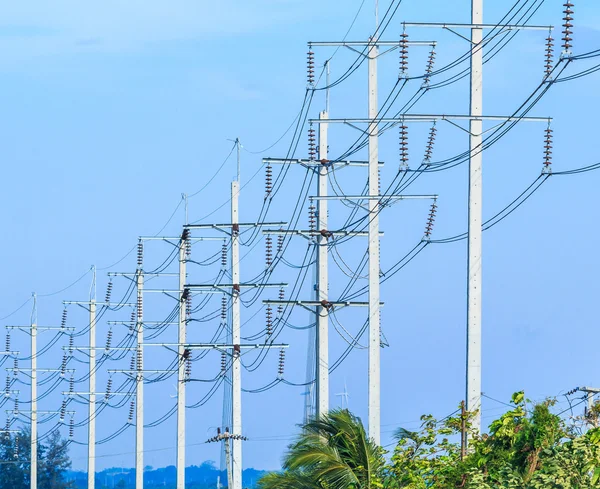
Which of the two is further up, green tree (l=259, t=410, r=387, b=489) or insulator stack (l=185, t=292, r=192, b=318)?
insulator stack (l=185, t=292, r=192, b=318)

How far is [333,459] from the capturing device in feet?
100

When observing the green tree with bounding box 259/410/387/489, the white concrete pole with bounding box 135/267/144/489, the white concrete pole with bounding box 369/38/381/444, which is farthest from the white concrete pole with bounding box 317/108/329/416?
the white concrete pole with bounding box 135/267/144/489

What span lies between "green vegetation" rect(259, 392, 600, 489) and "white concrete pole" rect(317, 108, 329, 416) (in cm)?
894

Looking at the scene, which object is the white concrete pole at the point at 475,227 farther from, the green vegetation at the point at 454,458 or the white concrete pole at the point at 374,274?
the white concrete pole at the point at 374,274

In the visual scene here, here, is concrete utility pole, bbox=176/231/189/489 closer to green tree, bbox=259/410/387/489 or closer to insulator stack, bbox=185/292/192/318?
insulator stack, bbox=185/292/192/318

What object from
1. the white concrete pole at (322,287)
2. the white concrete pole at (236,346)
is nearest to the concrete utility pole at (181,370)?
the white concrete pole at (236,346)

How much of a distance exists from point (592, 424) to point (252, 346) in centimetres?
3053

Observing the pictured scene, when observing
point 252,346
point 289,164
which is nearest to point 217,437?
point 252,346

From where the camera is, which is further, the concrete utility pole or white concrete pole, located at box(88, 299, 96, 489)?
white concrete pole, located at box(88, 299, 96, 489)

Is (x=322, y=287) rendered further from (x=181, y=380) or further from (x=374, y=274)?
(x=181, y=380)

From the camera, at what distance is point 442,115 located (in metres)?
30.2

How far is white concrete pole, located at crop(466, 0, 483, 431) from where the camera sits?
28.4m

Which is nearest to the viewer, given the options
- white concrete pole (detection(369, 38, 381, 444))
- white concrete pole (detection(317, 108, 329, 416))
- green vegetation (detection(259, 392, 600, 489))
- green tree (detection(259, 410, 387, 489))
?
green vegetation (detection(259, 392, 600, 489))

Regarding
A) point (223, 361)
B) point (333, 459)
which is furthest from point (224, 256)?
point (333, 459)
